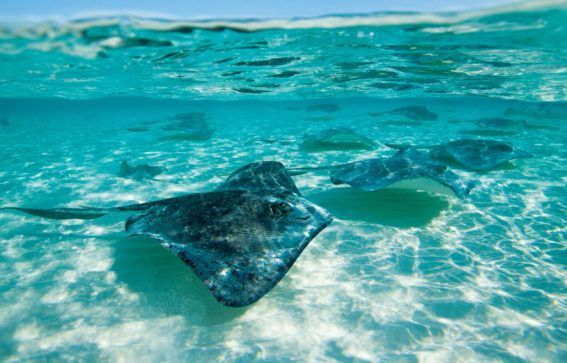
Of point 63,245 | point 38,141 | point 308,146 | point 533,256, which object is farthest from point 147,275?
point 38,141

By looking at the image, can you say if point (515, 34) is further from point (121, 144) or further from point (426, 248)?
point (121, 144)

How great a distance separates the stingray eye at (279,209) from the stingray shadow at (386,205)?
2.93m

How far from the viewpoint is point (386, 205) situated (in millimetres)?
7930

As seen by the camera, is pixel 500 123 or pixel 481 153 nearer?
pixel 481 153

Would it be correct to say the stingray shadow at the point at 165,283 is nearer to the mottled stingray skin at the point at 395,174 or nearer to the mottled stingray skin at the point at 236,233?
the mottled stingray skin at the point at 236,233

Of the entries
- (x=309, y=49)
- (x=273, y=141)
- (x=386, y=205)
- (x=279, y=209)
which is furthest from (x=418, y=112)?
(x=279, y=209)

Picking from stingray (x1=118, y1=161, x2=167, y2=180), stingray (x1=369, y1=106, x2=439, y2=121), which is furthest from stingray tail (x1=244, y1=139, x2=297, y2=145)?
stingray (x1=369, y1=106, x2=439, y2=121)

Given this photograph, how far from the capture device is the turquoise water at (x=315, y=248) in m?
4.00

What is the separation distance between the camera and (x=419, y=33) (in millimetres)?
13266

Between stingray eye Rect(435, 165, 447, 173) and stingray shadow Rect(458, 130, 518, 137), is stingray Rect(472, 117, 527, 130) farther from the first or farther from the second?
stingray eye Rect(435, 165, 447, 173)

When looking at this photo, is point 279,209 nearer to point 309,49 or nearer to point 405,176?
point 405,176

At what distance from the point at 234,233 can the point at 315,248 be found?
2299mm

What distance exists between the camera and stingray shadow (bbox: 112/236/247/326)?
4398 mm

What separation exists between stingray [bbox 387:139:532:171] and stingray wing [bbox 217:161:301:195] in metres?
6.94
